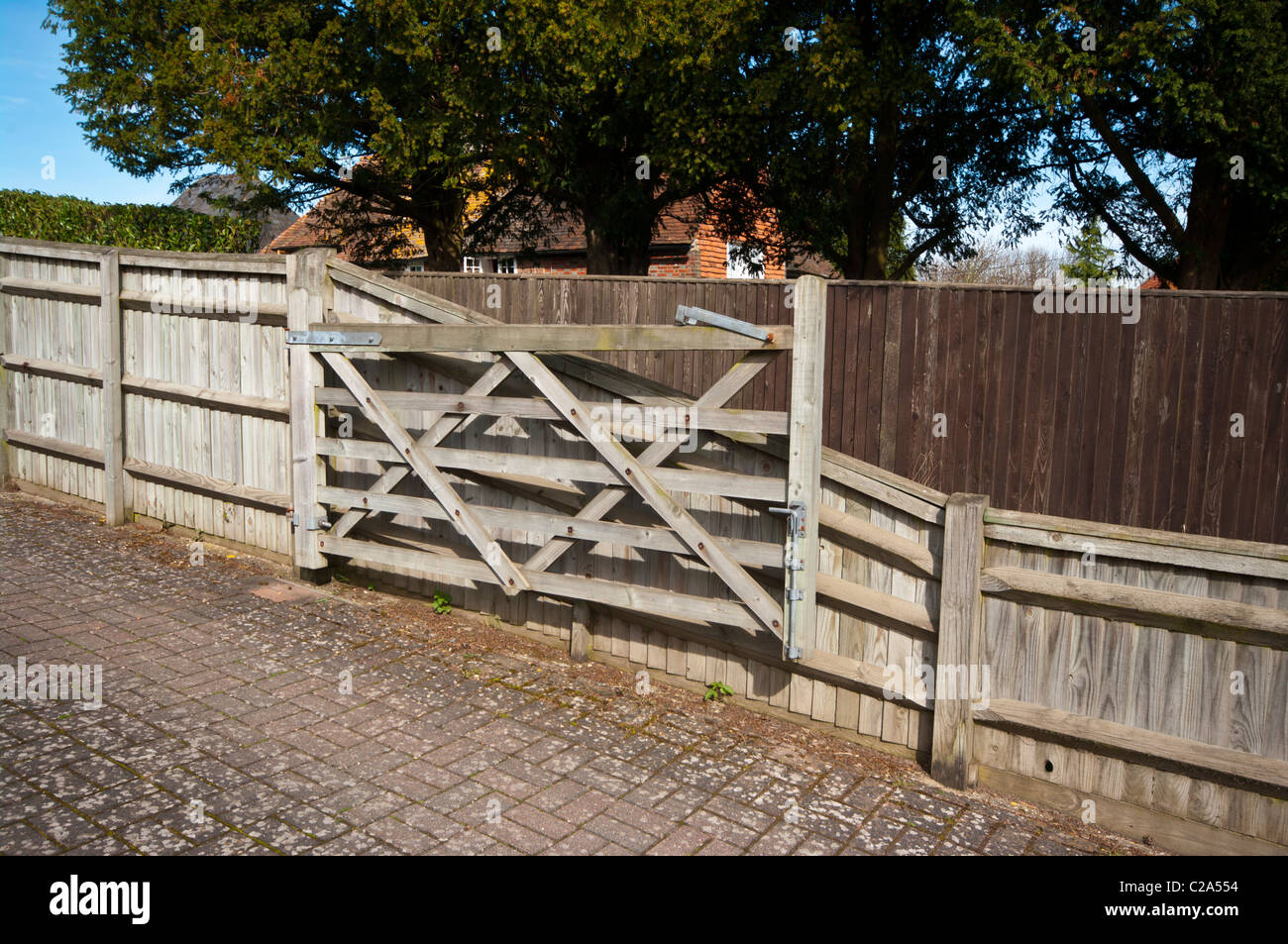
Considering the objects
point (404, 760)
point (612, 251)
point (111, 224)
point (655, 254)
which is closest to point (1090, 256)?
point (655, 254)

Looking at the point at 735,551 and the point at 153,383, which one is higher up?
the point at 153,383

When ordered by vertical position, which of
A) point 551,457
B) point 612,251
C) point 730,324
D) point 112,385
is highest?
point 612,251

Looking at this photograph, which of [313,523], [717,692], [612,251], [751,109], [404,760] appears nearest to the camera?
[404,760]

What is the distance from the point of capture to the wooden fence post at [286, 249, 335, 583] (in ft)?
→ 23.8

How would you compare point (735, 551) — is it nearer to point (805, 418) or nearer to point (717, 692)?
point (805, 418)

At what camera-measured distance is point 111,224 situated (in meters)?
12.4

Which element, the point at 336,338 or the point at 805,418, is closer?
the point at 805,418

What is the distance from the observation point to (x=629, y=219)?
17.6 m

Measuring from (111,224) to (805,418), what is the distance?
10.6 meters

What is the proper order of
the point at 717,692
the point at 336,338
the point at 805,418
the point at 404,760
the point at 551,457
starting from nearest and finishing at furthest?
the point at 404,760 < the point at 805,418 < the point at 717,692 < the point at 551,457 < the point at 336,338

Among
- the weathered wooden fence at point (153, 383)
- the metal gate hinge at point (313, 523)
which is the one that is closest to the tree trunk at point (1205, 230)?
the weathered wooden fence at point (153, 383)

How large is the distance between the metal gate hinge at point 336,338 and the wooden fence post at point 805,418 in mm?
2959

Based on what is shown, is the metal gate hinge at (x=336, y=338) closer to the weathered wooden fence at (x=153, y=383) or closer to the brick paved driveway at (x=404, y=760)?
the weathered wooden fence at (x=153, y=383)

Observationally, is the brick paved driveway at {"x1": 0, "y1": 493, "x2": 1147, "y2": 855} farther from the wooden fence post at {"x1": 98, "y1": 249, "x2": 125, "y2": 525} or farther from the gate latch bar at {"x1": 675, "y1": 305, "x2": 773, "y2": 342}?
the wooden fence post at {"x1": 98, "y1": 249, "x2": 125, "y2": 525}
